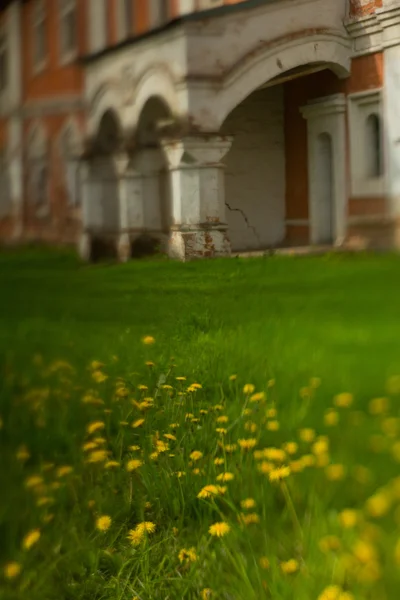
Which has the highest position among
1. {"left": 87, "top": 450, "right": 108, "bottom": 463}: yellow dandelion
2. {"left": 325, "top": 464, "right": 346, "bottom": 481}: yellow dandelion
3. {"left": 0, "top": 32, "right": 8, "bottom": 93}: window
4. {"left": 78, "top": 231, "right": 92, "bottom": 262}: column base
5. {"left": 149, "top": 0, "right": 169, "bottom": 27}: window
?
{"left": 149, "top": 0, "right": 169, "bottom": 27}: window

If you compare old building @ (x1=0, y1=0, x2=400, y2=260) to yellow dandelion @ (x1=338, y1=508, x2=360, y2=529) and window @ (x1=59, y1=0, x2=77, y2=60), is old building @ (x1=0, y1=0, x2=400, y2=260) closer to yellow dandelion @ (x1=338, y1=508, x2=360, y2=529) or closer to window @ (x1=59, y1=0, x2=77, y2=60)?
window @ (x1=59, y1=0, x2=77, y2=60)

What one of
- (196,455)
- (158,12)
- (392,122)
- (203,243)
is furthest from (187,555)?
(158,12)

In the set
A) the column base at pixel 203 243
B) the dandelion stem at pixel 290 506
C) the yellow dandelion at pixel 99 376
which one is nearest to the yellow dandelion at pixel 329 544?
the dandelion stem at pixel 290 506

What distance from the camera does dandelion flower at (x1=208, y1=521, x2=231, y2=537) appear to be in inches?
94.3

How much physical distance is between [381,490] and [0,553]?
3.64ft

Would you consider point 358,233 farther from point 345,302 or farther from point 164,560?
point 164,560

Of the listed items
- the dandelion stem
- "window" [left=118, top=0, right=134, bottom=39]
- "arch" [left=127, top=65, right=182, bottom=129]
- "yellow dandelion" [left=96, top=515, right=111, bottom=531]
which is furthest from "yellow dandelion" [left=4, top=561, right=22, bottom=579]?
"window" [left=118, top=0, right=134, bottom=39]

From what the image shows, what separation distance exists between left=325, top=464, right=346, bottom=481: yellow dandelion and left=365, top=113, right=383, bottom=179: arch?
724mm

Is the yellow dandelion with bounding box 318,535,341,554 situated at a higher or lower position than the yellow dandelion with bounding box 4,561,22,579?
higher

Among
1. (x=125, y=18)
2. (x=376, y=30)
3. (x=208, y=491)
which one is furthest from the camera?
(x=125, y=18)

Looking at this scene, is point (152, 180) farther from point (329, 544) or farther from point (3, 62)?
point (329, 544)

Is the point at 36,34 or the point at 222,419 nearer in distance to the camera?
the point at 222,419

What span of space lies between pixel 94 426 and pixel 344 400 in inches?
31.7

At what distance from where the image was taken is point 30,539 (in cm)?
247
